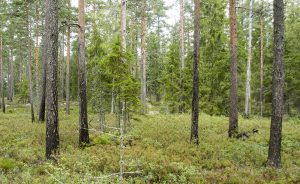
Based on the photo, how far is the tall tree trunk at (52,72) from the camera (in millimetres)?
11219

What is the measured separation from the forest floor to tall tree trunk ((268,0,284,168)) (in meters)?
0.72

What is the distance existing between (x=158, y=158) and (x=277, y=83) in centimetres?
524

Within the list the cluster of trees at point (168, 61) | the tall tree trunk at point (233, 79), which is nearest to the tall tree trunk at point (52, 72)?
the cluster of trees at point (168, 61)

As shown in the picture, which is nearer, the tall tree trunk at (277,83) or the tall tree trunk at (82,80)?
the tall tree trunk at (277,83)

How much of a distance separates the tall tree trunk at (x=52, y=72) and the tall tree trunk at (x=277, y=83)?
27.0 ft

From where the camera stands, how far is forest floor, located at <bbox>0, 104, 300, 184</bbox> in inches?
346

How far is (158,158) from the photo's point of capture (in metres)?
11.4

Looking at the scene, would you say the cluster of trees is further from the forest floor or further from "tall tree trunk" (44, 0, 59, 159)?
the forest floor

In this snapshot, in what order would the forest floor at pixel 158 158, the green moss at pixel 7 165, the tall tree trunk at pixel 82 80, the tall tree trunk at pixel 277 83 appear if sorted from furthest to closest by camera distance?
the tall tree trunk at pixel 82 80 < the tall tree trunk at pixel 277 83 < the green moss at pixel 7 165 < the forest floor at pixel 158 158

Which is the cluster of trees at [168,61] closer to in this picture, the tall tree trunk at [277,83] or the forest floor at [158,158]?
the tall tree trunk at [277,83]

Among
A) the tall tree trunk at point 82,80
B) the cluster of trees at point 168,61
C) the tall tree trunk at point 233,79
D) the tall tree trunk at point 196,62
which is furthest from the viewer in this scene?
the tall tree trunk at point 233,79

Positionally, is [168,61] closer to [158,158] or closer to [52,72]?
[158,158]

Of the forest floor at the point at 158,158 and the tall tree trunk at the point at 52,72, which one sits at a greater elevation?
the tall tree trunk at the point at 52,72

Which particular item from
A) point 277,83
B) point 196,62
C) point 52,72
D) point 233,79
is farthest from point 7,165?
point 233,79
